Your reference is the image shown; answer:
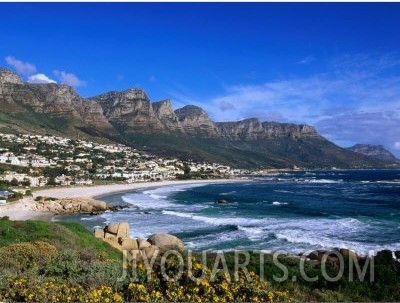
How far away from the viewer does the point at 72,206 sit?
191ft

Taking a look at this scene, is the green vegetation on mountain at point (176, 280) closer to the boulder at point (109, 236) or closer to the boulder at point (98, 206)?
the boulder at point (109, 236)

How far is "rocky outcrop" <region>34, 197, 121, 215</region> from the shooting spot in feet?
188

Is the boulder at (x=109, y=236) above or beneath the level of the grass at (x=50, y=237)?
beneath

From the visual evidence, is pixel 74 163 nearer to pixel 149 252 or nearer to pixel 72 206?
pixel 72 206

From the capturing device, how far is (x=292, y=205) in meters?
60.8

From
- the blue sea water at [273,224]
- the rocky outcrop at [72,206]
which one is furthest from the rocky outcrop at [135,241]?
the rocky outcrop at [72,206]

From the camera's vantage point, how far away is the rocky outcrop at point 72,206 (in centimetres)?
5719

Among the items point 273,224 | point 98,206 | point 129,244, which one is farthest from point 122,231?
point 98,206

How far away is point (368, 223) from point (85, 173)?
9119 cm

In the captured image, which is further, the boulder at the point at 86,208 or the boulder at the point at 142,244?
the boulder at the point at 86,208

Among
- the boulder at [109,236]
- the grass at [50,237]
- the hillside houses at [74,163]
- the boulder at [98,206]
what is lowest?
the boulder at [98,206]

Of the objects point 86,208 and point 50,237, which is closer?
point 50,237

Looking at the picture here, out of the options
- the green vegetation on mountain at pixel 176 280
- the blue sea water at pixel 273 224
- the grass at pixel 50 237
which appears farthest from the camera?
the blue sea water at pixel 273 224

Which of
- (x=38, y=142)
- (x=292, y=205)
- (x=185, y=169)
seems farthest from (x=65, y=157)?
(x=292, y=205)
